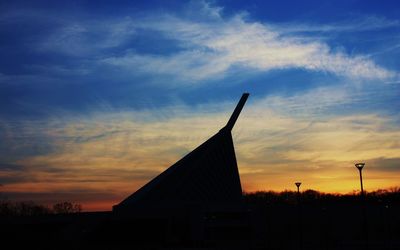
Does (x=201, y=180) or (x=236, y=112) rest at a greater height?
(x=236, y=112)

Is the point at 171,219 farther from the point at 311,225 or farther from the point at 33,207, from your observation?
the point at 33,207

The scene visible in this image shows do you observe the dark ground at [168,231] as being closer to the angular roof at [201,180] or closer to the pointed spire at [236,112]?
the angular roof at [201,180]

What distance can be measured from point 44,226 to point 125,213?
27.4 feet

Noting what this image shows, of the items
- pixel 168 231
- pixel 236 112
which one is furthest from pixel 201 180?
pixel 236 112

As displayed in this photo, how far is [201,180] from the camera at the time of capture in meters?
43.2

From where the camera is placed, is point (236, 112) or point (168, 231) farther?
point (236, 112)

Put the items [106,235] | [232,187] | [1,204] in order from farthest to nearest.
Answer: [1,204]
[232,187]
[106,235]

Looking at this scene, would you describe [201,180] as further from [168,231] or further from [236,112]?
[236,112]

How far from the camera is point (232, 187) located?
155 ft

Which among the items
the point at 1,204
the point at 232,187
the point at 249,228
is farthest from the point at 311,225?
the point at 1,204

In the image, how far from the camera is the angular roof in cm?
4041

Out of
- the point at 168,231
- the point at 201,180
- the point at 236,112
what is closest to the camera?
the point at 168,231

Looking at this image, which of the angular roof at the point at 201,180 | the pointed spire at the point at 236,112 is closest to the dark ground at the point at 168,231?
the angular roof at the point at 201,180

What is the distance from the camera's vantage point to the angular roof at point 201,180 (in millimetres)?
40406
